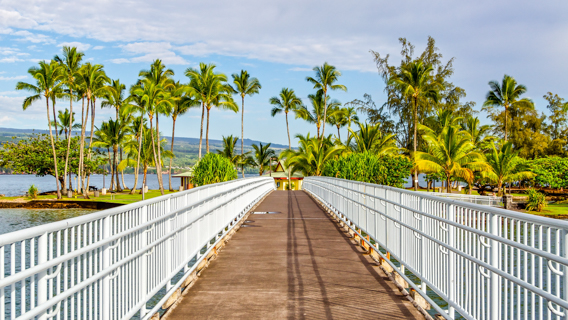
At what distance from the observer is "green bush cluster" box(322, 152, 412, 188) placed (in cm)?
2777

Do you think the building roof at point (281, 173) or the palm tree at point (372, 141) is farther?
the building roof at point (281, 173)

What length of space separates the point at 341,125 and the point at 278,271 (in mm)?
68227

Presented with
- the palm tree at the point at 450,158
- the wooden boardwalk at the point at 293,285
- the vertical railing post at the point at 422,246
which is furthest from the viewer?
the palm tree at the point at 450,158

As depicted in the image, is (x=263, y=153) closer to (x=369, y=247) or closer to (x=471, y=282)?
(x=369, y=247)

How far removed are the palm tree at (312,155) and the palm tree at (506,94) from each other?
24.8 meters

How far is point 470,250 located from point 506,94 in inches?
2404

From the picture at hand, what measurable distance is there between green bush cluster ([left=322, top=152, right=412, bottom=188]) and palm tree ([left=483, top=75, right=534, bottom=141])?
32.9 meters

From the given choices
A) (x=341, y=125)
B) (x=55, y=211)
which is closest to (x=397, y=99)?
(x=341, y=125)

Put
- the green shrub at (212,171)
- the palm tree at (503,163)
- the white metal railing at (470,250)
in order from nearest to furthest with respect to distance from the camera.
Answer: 1. the white metal railing at (470,250)
2. the green shrub at (212,171)
3. the palm tree at (503,163)

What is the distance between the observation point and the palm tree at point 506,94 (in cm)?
5878

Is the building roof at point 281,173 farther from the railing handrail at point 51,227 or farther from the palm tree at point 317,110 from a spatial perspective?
the railing handrail at point 51,227

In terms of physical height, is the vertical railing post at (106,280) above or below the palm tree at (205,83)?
below

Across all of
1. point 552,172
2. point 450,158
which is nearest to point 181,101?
point 450,158

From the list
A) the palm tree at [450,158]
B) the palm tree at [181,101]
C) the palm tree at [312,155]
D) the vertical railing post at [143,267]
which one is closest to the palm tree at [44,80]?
the palm tree at [181,101]
